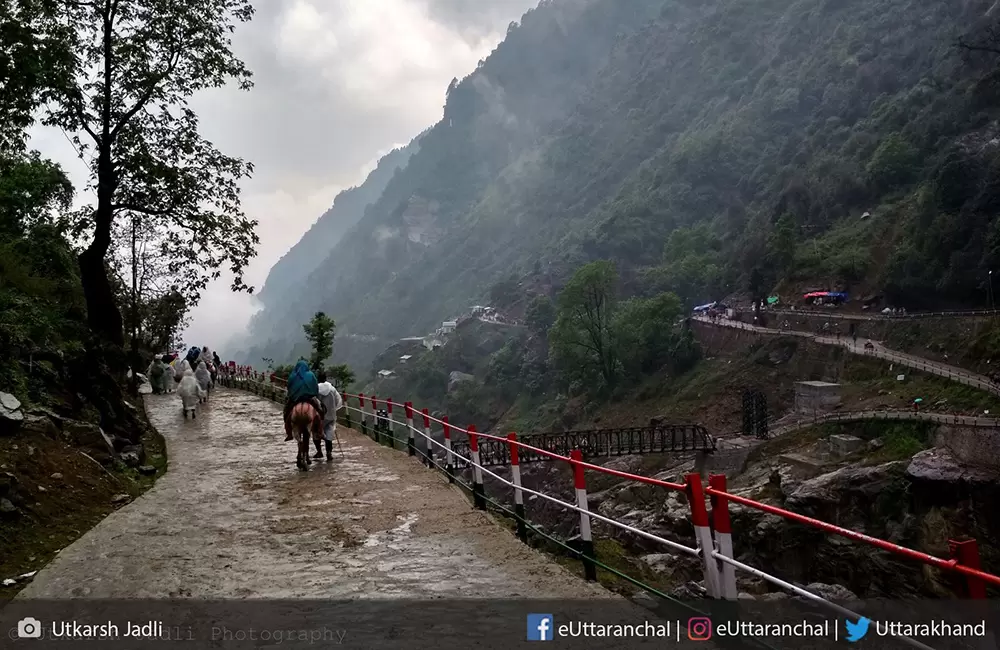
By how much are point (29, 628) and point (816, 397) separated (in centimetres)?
4546

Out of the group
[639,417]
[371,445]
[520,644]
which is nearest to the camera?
[520,644]

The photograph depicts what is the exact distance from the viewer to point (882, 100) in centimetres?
9331

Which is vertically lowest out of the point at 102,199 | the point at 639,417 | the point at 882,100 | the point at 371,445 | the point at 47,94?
the point at 639,417

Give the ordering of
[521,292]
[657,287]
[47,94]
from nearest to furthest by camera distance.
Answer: [47,94] → [657,287] → [521,292]

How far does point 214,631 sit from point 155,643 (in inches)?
13.7

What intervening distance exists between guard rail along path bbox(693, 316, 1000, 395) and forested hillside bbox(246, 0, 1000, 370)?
22.7 feet

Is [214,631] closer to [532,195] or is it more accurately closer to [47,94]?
[47,94]

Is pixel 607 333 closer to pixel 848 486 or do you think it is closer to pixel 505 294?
pixel 848 486

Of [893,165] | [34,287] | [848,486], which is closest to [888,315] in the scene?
[848,486]

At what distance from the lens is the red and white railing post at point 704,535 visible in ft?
13.4

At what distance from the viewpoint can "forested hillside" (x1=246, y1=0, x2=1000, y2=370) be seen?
5512 centimetres

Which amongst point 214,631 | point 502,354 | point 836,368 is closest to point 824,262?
point 836,368

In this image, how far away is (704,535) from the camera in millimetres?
4086

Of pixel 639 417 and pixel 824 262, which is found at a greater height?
pixel 824 262
